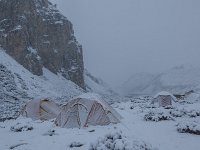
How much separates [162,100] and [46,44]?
71991 mm

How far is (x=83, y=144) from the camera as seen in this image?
13305 millimetres

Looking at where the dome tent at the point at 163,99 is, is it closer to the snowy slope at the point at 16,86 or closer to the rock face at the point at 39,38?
the snowy slope at the point at 16,86

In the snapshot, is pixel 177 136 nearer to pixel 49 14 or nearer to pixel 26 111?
pixel 26 111

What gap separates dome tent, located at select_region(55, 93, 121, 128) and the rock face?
6729cm

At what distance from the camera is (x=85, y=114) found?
1947cm

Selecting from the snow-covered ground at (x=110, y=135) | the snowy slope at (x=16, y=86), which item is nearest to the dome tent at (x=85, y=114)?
the snow-covered ground at (x=110, y=135)

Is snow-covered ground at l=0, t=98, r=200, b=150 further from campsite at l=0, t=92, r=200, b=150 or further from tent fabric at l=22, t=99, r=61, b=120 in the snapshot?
tent fabric at l=22, t=99, r=61, b=120

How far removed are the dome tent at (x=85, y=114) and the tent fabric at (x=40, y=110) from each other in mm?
5434

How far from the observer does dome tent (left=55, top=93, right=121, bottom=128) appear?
19.2m

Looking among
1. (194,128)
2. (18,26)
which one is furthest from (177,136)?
(18,26)

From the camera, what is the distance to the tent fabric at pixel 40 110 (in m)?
25.0

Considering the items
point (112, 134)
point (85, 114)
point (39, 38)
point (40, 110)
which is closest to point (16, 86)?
point (40, 110)

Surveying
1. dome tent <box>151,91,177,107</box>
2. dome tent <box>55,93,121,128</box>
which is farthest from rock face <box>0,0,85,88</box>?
dome tent <box>55,93,121,128</box>

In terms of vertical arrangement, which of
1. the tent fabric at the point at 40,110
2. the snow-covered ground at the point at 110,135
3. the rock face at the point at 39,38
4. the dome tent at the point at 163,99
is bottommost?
the snow-covered ground at the point at 110,135
